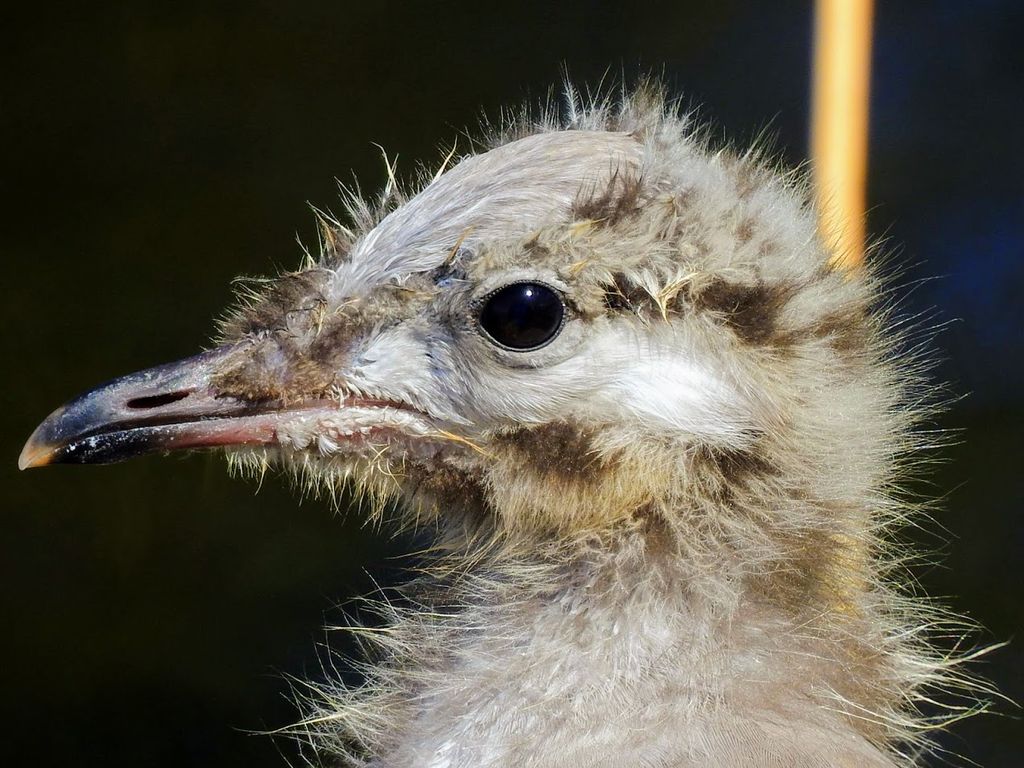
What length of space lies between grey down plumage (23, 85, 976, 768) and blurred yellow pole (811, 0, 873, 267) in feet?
5.58

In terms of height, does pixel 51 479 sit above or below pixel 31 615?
above

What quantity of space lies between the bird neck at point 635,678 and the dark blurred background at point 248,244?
2.08 metres

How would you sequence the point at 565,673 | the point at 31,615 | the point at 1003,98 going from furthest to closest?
the point at 31,615 < the point at 1003,98 < the point at 565,673

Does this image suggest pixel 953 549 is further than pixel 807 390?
Yes

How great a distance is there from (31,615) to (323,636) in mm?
993

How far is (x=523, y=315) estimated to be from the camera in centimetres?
115

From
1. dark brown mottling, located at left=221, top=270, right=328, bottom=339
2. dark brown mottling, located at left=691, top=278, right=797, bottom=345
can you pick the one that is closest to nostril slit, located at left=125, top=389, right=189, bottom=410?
dark brown mottling, located at left=221, top=270, right=328, bottom=339

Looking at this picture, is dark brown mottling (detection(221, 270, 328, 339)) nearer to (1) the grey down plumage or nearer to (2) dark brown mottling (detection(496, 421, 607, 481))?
(1) the grey down plumage

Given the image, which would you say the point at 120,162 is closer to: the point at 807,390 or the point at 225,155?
the point at 225,155

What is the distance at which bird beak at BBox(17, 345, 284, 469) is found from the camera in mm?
1233

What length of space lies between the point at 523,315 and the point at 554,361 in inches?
2.7

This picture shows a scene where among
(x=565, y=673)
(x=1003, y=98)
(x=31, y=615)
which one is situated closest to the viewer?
(x=565, y=673)

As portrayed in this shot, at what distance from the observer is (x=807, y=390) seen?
1.21 metres

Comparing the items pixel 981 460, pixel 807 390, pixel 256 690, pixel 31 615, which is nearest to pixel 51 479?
pixel 31 615
